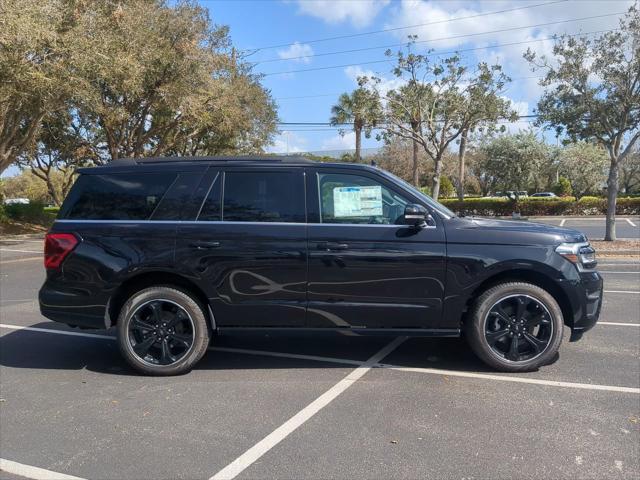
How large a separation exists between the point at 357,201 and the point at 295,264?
2.61ft

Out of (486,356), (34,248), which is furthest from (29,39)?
(486,356)

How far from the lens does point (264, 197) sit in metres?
4.85

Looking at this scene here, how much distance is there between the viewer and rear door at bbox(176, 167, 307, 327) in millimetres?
4715

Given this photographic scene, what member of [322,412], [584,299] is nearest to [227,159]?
[322,412]

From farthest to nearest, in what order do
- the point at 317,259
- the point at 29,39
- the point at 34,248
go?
the point at 34,248 → the point at 29,39 → the point at 317,259

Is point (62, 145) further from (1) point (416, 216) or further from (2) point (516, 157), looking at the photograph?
(2) point (516, 157)

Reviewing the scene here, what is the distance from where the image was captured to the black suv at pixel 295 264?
183 inches

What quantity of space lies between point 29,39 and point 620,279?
1379 cm

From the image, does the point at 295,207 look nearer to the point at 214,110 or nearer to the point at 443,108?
the point at 443,108

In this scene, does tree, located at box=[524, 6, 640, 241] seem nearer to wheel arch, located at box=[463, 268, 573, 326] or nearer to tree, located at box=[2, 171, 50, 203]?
wheel arch, located at box=[463, 268, 573, 326]

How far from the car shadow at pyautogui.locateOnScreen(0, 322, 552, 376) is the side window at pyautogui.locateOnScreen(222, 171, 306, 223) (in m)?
1.09

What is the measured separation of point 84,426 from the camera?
3.91m

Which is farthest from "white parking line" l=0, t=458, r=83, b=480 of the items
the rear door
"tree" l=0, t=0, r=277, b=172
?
"tree" l=0, t=0, r=277, b=172

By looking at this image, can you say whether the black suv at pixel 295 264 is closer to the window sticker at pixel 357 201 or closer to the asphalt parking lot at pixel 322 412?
the window sticker at pixel 357 201
